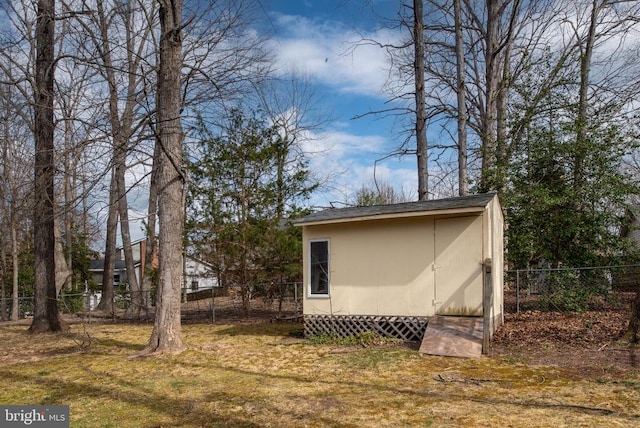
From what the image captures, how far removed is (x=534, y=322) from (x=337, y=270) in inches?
177

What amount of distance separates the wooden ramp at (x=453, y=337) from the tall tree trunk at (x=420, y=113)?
19.7 feet

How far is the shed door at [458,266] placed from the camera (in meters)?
8.48

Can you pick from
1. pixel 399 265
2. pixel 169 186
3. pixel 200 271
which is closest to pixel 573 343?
pixel 399 265

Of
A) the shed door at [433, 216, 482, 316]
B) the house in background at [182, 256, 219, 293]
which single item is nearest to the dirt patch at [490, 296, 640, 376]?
the shed door at [433, 216, 482, 316]

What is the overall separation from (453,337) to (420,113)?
27.6 ft

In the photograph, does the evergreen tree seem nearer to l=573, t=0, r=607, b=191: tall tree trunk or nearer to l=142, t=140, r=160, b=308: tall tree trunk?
l=142, t=140, r=160, b=308: tall tree trunk

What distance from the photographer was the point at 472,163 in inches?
674

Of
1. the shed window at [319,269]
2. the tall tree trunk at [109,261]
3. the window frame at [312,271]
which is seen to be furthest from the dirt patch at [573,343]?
the tall tree trunk at [109,261]

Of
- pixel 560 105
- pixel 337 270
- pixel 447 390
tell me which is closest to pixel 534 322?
pixel 337 270

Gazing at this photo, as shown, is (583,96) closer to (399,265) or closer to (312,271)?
(399,265)

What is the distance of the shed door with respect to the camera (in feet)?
27.8

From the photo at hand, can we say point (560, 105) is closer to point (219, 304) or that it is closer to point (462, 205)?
point (462, 205)

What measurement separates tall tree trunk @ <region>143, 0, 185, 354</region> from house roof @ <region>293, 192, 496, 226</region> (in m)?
2.76

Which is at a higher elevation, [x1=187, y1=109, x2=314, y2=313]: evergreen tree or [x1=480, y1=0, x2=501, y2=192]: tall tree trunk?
[x1=480, y1=0, x2=501, y2=192]: tall tree trunk
